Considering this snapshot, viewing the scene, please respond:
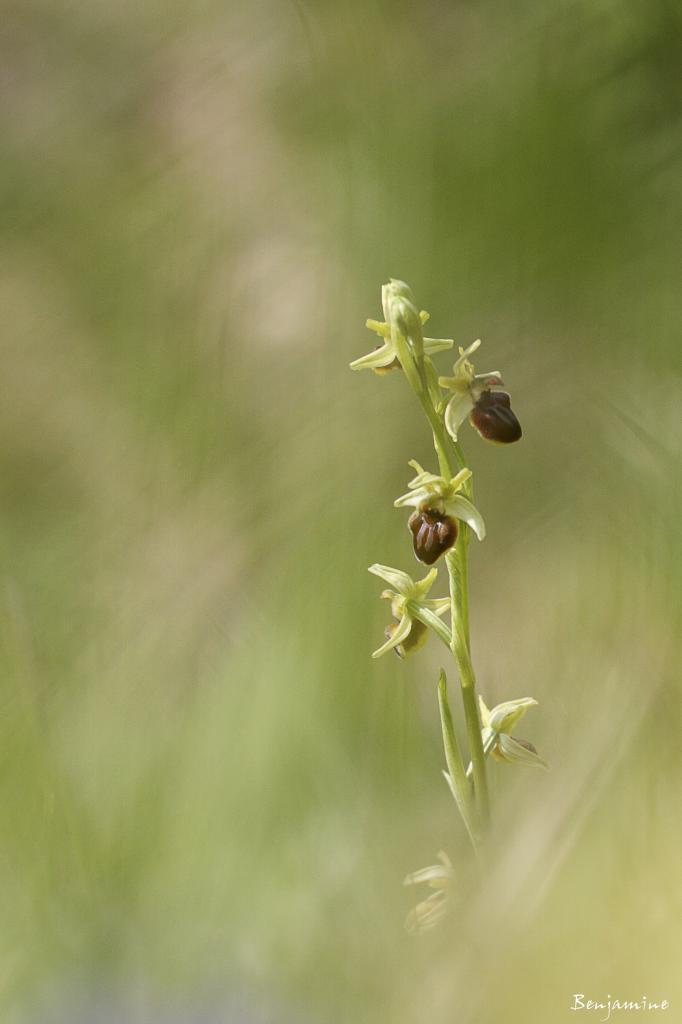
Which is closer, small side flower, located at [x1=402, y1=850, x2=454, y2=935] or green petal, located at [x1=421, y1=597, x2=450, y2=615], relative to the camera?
small side flower, located at [x1=402, y1=850, x2=454, y2=935]

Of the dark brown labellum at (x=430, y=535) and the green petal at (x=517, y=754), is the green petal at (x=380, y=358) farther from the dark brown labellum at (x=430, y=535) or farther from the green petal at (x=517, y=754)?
the green petal at (x=517, y=754)

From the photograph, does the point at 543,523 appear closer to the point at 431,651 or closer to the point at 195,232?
the point at 431,651

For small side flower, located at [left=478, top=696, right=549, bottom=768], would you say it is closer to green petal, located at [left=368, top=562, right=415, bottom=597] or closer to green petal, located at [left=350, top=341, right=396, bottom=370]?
green petal, located at [left=368, top=562, right=415, bottom=597]

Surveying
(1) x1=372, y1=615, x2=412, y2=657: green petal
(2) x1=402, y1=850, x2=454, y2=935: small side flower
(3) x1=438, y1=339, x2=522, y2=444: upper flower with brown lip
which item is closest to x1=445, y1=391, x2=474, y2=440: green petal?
(3) x1=438, y1=339, x2=522, y2=444: upper flower with brown lip

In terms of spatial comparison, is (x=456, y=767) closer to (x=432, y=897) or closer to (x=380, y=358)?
(x=432, y=897)

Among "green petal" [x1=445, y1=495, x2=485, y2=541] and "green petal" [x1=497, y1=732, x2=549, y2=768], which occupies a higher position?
"green petal" [x1=445, y1=495, x2=485, y2=541]

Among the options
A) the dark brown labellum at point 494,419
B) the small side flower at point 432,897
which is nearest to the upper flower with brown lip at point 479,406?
the dark brown labellum at point 494,419
